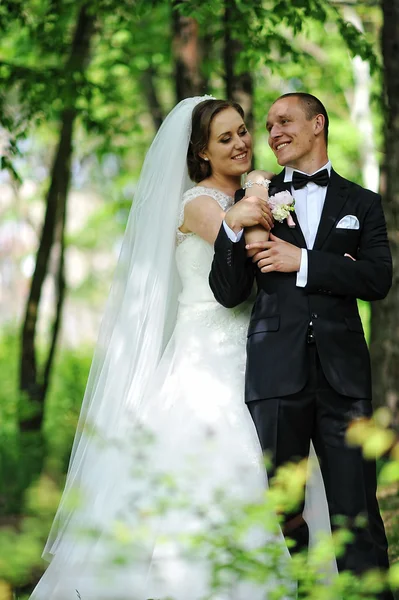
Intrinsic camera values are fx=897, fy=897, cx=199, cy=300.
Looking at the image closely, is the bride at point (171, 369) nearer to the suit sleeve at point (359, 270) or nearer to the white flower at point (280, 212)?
the white flower at point (280, 212)

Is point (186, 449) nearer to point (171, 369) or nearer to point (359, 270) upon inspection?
point (171, 369)

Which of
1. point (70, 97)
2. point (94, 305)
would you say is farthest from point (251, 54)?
point (94, 305)

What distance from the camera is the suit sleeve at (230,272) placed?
4043 mm

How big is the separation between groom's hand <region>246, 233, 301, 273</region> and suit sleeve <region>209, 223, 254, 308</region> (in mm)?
95

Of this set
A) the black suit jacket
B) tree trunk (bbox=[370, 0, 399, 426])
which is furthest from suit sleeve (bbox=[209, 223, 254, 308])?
tree trunk (bbox=[370, 0, 399, 426])

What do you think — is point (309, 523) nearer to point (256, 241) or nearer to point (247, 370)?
point (247, 370)

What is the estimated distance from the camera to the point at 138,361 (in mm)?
4801

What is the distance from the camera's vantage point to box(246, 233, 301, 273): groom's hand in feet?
13.2

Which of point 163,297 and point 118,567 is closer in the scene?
point 118,567

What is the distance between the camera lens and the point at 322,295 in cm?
409

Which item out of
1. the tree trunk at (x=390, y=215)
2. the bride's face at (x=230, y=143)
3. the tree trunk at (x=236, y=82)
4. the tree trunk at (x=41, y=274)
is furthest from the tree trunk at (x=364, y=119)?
the bride's face at (x=230, y=143)

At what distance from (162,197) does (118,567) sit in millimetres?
2917

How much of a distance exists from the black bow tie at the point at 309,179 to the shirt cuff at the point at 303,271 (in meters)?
0.35

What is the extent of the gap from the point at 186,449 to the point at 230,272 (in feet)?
3.11
